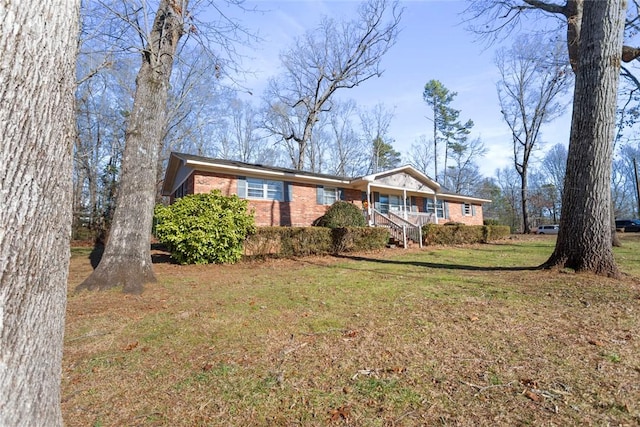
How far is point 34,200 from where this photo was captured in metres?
1.36

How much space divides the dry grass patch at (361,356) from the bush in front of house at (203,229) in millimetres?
3291

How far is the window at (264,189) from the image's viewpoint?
1352cm

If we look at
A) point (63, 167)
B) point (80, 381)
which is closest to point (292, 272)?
point (80, 381)

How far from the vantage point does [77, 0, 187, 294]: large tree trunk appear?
5.51m

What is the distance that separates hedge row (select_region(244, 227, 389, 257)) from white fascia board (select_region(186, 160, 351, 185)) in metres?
4.32

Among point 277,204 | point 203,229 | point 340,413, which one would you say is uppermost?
point 277,204

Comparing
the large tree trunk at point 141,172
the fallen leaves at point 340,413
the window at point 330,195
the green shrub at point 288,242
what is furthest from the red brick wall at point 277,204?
the fallen leaves at point 340,413

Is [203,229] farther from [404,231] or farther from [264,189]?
[404,231]

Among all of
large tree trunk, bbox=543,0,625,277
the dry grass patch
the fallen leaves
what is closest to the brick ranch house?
the dry grass patch

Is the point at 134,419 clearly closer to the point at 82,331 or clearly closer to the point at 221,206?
the point at 82,331

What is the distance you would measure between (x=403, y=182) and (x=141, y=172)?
14.9m

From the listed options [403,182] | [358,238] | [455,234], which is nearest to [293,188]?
[358,238]

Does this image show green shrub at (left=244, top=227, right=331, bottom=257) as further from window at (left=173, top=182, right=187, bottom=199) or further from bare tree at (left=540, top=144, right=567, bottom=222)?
bare tree at (left=540, top=144, right=567, bottom=222)

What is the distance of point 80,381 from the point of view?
2.48 m
